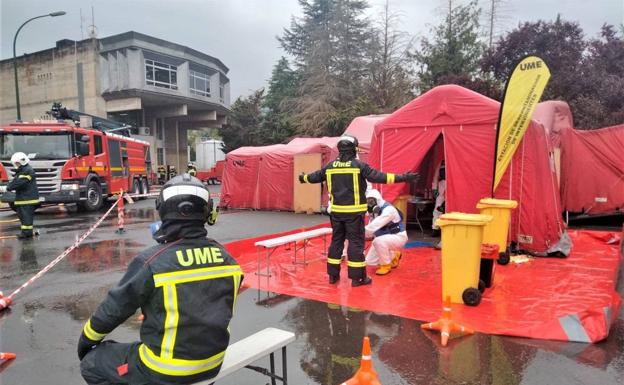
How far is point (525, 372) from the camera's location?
3.60 m

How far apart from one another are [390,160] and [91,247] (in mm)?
6774

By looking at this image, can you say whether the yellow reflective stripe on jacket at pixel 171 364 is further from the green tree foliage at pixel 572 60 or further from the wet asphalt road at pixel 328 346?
the green tree foliage at pixel 572 60

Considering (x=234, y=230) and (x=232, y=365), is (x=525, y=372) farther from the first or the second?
(x=234, y=230)

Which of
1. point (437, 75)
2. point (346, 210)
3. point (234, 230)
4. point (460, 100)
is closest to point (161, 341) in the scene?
point (346, 210)

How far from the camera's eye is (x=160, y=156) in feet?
122

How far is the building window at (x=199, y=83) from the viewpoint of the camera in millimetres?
36812

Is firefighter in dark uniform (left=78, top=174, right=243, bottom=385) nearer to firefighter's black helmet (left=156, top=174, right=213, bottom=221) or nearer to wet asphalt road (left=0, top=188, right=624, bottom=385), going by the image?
firefighter's black helmet (left=156, top=174, right=213, bottom=221)

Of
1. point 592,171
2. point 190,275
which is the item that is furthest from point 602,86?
point 190,275

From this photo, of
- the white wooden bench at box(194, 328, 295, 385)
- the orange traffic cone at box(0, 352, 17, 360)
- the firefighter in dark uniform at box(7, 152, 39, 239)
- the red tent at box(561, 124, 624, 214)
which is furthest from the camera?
the red tent at box(561, 124, 624, 214)

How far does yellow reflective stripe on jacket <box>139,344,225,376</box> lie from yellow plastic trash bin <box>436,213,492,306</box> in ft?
11.7

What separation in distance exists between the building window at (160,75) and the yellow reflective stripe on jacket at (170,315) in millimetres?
33695

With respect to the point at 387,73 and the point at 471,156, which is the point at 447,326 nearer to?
the point at 471,156

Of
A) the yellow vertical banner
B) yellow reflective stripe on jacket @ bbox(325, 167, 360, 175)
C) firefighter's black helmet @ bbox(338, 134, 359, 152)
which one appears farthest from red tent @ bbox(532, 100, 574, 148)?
yellow reflective stripe on jacket @ bbox(325, 167, 360, 175)

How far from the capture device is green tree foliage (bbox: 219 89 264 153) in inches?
1507
